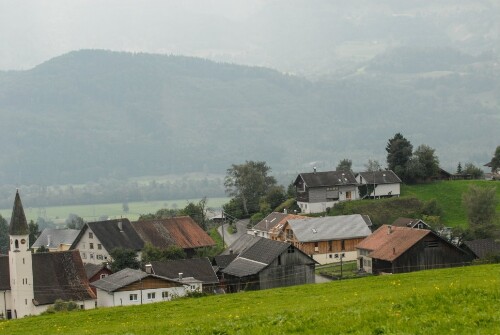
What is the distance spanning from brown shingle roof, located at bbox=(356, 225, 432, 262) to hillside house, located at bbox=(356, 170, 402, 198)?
2091 centimetres

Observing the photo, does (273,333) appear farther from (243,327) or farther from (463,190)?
(463,190)

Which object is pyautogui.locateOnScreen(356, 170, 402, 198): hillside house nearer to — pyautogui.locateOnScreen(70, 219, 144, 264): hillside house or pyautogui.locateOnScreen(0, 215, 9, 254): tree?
pyautogui.locateOnScreen(70, 219, 144, 264): hillside house

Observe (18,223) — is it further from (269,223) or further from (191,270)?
→ (269,223)

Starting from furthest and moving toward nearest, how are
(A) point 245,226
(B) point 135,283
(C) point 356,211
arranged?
(A) point 245,226, (C) point 356,211, (B) point 135,283

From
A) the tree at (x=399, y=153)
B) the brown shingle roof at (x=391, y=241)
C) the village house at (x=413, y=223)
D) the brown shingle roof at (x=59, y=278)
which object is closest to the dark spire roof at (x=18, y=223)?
the brown shingle roof at (x=59, y=278)

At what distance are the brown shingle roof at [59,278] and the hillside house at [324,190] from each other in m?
31.0

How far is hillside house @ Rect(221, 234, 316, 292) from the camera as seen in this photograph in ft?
183

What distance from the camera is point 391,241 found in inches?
2291

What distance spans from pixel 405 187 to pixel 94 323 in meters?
61.4

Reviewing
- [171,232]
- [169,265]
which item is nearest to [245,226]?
[171,232]

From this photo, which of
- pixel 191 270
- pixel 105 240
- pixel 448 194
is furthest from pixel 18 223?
pixel 448 194

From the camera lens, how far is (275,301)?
29609 millimetres

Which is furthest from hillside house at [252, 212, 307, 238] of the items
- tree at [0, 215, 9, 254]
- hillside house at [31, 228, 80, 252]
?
tree at [0, 215, 9, 254]

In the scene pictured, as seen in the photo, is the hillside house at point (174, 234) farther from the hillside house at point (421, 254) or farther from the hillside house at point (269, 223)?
the hillside house at point (421, 254)
